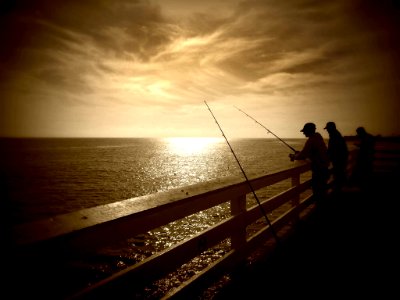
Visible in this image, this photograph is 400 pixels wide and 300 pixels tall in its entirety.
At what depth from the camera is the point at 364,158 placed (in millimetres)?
10227

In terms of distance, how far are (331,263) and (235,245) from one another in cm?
162

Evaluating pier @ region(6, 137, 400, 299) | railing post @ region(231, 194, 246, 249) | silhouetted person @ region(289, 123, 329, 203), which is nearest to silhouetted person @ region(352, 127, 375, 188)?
pier @ region(6, 137, 400, 299)

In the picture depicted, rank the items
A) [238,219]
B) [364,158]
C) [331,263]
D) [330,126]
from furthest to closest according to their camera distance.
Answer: [364,158] < [330,126] < [331,263] < [238,219]

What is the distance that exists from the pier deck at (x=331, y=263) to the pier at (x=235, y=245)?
1cm

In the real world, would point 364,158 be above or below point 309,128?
below

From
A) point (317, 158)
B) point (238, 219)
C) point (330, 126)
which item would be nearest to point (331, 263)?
point (238, 219)

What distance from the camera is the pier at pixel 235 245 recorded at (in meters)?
1.49

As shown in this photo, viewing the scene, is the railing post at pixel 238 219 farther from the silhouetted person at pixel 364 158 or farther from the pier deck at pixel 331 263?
the silhouetted person at pixel 364 158

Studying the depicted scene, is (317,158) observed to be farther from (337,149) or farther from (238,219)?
(238,219)

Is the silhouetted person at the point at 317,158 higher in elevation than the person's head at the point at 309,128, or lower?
lower

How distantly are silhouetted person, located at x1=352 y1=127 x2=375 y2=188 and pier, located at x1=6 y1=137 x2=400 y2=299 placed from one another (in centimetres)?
250

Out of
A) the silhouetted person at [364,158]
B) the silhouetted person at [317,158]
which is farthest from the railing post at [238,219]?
the silhouetted person at [364,158]

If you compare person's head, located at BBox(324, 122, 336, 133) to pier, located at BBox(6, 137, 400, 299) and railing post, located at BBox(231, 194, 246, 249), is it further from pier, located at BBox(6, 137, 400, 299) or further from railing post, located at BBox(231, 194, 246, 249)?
railing post, located at BBox(231, 194, 246, 249)

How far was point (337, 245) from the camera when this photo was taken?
469 cm
